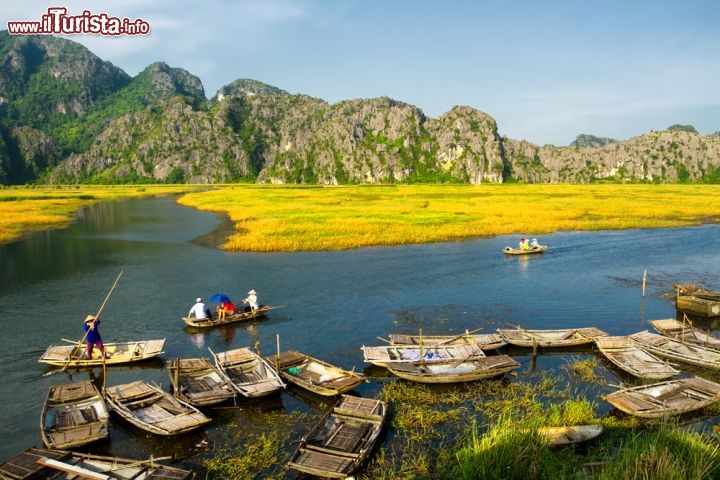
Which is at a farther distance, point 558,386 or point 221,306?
point 221,306

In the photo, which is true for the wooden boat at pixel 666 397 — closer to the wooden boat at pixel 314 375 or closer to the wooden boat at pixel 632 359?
the wooden boat at pixel 632 359

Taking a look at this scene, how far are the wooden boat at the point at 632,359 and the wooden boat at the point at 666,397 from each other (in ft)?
4.35

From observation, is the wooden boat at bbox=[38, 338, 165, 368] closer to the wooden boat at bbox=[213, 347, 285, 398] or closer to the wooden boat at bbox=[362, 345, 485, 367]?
the wooden boat at bbox=[213, 347, 285, 398]

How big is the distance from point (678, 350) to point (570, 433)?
12.3 metres

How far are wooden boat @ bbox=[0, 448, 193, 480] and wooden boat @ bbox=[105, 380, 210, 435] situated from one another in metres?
2.28

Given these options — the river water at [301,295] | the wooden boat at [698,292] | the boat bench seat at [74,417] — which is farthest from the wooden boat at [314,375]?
the wooden boat at [698,292]

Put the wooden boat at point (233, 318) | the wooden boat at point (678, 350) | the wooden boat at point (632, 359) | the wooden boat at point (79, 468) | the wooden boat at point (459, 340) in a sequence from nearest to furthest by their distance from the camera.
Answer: the wooden boat at point (79, 468) < the wooden boat at point (632, 359) < the wooden boat at point (678, 350) < the wooden boat at point (459, 340) < the wooden boat at point (233, 318)

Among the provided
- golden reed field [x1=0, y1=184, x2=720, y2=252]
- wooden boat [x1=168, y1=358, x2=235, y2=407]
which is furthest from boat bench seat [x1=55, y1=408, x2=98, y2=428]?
golden reed field [x1=0, y1=184, x2=720, y2=252]

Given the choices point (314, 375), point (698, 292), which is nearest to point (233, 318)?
point (314, 375)

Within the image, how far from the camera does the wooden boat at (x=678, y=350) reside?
22048mm

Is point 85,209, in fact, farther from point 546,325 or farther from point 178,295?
point 546,325

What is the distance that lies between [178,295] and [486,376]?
82.0 feet

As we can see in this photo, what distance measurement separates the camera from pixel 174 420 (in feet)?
53.9

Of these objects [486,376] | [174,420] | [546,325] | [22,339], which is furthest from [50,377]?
[546,325]
